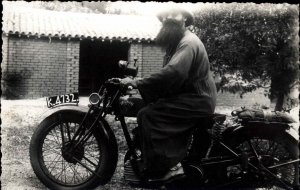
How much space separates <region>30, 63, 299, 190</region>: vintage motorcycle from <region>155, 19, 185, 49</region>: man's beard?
0.44 metres

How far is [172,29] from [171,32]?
3 cm

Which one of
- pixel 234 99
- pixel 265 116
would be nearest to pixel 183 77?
pixel 265 116

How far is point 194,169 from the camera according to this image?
3.75m

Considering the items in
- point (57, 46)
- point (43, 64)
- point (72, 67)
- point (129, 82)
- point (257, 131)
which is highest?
point (129, 82)

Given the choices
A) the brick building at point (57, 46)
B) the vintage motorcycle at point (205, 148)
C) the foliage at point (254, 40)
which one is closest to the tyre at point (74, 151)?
the vintage motorcycle at point (205, 148)

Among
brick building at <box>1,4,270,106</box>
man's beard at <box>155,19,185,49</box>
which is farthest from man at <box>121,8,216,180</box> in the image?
brick building at <box>1,4,270,106</box>

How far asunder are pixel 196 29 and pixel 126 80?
12.4 feet

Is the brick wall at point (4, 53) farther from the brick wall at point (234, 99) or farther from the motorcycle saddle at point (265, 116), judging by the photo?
the motorcycle saddle at point (265, 116)

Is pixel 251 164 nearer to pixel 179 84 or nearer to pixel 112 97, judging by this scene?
pixel 179 84

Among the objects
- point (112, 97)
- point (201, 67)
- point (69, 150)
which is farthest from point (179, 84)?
point (69, 150)

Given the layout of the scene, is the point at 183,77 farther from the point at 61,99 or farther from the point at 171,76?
the point at 61,99

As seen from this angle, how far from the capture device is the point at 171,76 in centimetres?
349

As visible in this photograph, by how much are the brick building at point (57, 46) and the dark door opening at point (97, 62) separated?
168cm

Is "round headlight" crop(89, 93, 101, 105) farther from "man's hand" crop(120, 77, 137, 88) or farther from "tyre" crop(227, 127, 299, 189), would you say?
"tyre" crop(227, 127, 299, 189)
